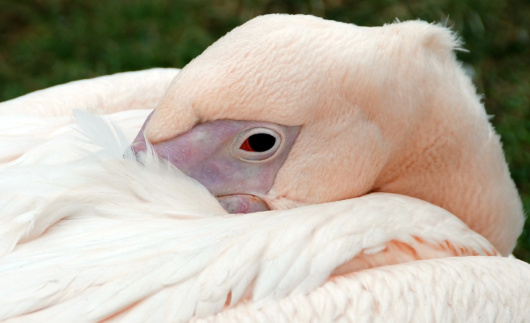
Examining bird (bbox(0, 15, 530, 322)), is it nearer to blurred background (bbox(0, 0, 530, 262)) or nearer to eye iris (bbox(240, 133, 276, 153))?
eye iris (bbox(240, 133, 276, 153))

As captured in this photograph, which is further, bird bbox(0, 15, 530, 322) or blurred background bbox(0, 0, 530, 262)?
blurred background bbox(0, 0, 530, 262)

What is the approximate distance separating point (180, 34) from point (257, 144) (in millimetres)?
2819

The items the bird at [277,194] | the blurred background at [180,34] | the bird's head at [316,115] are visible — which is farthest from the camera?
the blurred background at [180,34]

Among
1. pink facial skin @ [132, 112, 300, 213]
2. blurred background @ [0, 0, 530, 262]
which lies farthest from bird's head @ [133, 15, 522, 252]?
blurred background @ [0, 0, 530, 262]

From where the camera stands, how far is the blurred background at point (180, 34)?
467cm

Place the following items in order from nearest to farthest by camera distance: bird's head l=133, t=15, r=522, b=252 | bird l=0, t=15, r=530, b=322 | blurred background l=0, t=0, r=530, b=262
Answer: bird l=0, t=15, r=530, b=322, bird's head l=133, t=15, r=522, b=252, blurred background l=0, t=0, r=530, b=262

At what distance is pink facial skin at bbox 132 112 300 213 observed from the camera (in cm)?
219

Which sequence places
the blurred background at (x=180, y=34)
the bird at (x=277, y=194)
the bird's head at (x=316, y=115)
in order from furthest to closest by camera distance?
the blurred background at (x=180, y=34), the bird's head at (x=316, y=115), the bird at (x=277, y=194)

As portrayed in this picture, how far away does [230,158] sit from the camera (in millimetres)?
2238

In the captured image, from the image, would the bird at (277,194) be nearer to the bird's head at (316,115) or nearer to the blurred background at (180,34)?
the bird's head at (316,115)

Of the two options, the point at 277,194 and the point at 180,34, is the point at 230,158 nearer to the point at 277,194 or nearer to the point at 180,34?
the point at 277,194

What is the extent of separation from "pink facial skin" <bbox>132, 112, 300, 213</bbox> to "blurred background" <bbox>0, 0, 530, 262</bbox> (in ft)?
7.86

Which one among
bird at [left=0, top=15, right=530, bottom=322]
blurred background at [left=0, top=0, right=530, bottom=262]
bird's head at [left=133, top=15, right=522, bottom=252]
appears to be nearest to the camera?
bird at [left=0, top=15, right=530, bottom=322]

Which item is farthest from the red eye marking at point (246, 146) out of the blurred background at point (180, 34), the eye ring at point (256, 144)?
the blurred background at point (180, 34)
